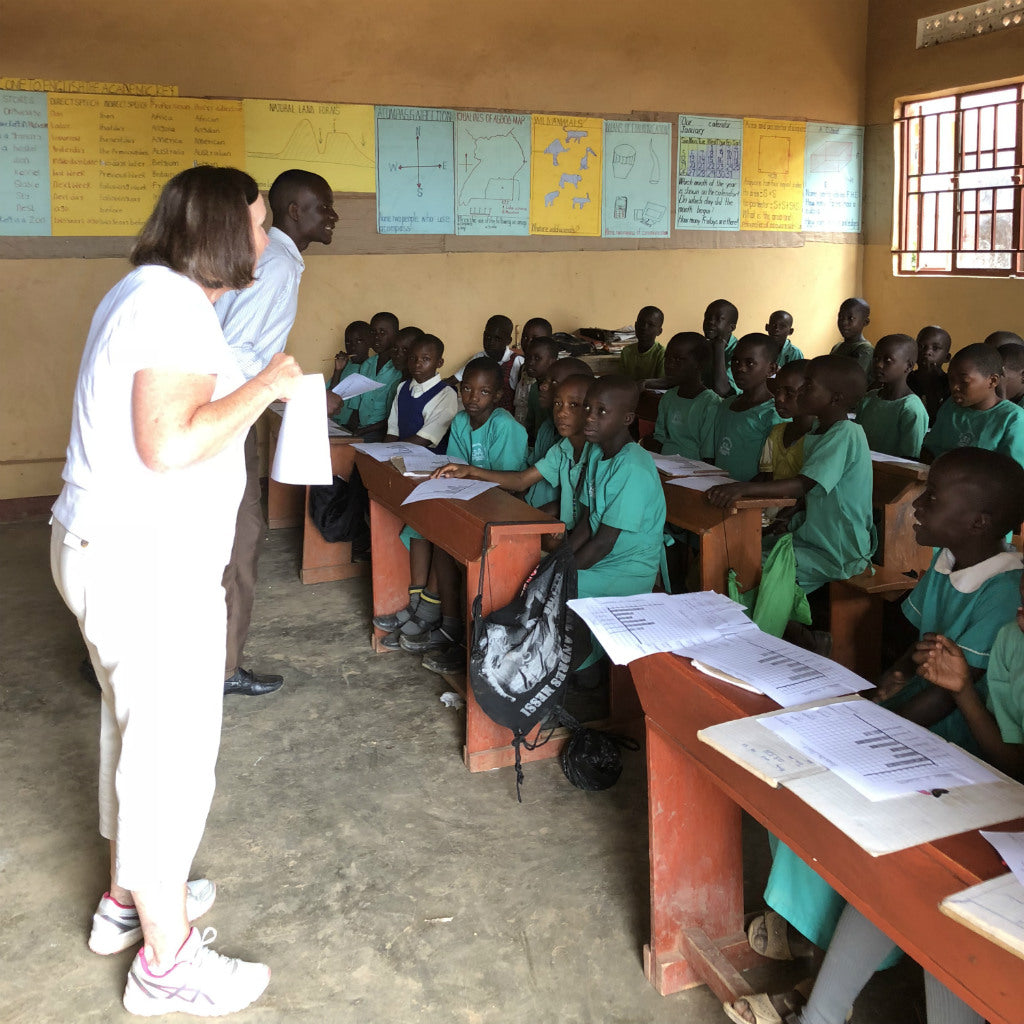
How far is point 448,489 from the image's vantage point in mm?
3090

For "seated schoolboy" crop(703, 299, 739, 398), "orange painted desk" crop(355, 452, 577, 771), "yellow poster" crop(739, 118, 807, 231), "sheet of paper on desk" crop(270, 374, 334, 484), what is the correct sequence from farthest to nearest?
"yellow poster" crop(739, 118, 807, 231) < "seated schoolboy" crop(703, 299, 739, 398) < "orange painted desk" crop(355, 452, 577, 771) < "sheet of paper on desk" crop(270, 374, 334, 484)

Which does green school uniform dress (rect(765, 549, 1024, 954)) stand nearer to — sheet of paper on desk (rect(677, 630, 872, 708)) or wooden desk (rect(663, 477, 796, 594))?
sheet of paper on desk (rect(677, 630, 872, 708))

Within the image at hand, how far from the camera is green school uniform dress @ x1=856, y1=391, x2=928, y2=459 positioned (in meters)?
4.21

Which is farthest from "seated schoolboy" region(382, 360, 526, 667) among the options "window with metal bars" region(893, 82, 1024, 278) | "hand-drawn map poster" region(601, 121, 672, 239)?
"window with metal bars" region(893, 82, 1024, 278)

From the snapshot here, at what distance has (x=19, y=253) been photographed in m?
5.47

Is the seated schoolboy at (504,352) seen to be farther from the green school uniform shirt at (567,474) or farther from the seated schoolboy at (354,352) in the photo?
the green school uniform shirt at (567,474)

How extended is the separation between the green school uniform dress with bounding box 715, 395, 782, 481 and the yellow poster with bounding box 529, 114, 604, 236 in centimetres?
279

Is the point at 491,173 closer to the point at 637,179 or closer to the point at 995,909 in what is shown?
the point at 637,179

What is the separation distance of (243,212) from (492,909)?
1.43m

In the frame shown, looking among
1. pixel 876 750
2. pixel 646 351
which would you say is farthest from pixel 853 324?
pixel 876 750

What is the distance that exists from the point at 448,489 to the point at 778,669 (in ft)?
5.10

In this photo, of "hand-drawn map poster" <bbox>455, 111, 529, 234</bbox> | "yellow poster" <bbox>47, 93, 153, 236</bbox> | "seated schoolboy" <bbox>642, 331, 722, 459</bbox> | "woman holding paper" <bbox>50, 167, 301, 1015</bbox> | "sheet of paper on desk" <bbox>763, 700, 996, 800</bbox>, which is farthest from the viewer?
"hand-drawn map poster" <bbox>455, 111, 529, 234</bbox>

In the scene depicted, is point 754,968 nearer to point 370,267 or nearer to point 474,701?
point 474,701

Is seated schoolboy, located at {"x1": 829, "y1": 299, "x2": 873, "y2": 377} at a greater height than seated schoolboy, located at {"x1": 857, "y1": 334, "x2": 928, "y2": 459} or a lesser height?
greater
